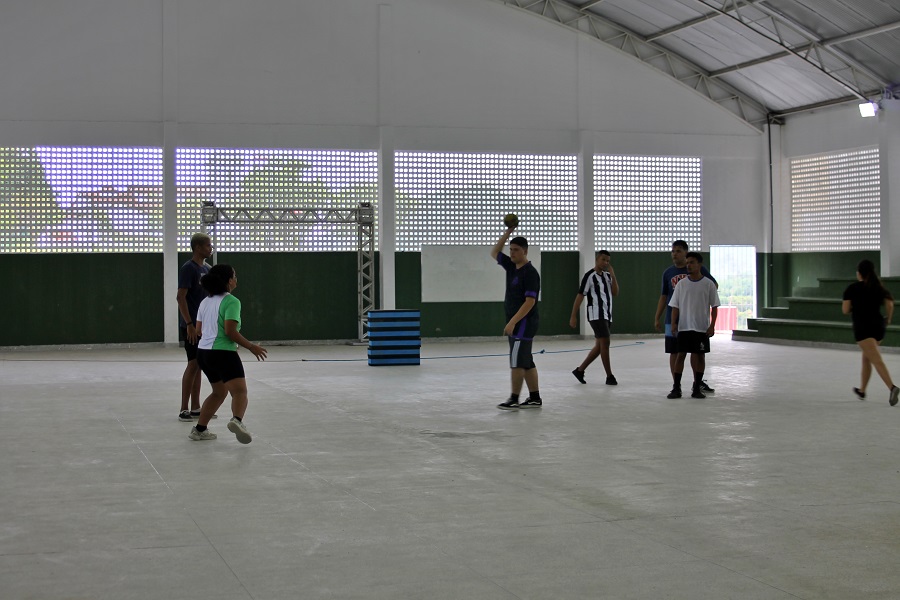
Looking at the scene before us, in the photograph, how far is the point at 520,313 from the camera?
32.2ft

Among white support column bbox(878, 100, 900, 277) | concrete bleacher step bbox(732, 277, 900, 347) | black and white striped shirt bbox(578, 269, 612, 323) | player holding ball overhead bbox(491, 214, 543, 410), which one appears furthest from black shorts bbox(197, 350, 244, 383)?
white support column bbox(878, 100, 900, 277)

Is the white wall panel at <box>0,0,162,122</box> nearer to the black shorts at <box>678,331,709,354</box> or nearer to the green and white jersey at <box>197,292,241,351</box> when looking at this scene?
the black shorts at <box>678,331,709,354</box>

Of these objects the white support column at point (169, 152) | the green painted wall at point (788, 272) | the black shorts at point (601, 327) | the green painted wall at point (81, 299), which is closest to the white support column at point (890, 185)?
the green painted wall at point (788, 272)

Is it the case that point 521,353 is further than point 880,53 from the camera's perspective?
No

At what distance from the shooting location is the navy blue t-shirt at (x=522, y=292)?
9.90m

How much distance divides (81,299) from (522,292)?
14.9 m

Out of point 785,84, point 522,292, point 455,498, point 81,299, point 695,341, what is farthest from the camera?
point 785,84

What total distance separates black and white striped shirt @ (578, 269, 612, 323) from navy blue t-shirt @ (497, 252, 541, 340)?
2.58m

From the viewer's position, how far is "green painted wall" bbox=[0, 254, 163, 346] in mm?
21656

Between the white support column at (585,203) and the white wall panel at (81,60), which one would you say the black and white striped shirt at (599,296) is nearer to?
the white support column at (585,203)

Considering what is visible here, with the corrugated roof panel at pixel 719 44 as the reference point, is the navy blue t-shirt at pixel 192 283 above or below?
below

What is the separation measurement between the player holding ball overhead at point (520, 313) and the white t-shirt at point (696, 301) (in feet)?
6.57

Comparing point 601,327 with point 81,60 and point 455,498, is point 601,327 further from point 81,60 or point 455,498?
point 81,60

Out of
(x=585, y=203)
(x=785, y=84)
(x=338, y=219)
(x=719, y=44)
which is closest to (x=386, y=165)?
(x=338, y=219)
